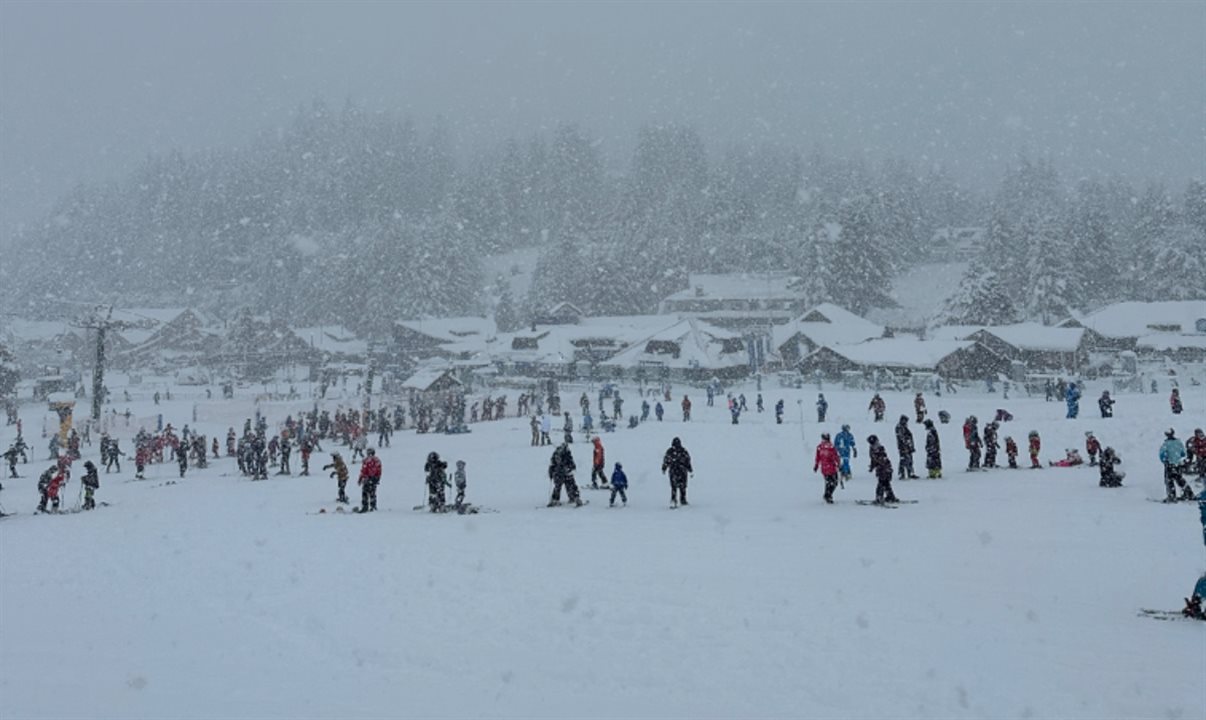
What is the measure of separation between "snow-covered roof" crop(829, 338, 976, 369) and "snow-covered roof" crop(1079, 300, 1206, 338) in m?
18.6

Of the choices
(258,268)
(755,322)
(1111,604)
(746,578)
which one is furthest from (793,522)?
(258,268)

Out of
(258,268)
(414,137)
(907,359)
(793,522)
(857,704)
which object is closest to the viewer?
(857,704)

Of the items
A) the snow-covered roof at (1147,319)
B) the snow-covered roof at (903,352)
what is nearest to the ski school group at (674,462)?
the snow-covered roof at (903,352)

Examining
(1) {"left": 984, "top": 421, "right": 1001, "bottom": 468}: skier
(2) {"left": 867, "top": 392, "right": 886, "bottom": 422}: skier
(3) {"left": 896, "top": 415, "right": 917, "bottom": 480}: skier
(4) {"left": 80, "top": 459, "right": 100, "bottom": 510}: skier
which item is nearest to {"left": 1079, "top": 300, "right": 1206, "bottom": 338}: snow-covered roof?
(2) {"left": 867, "top": 392, "right": 886, "bottom": 422}: skier

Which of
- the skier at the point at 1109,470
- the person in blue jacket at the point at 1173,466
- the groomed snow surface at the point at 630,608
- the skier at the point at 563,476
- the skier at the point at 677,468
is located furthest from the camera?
the skier at the point at 563,476

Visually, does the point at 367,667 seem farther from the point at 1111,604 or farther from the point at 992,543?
the point at 992,543

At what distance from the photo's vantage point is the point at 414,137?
5256 inches

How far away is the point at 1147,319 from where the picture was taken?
5341 cm

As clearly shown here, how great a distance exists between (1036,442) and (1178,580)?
952cm

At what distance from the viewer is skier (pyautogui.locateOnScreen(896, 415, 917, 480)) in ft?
54.6

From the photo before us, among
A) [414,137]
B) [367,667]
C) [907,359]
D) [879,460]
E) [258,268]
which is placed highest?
[414,137]

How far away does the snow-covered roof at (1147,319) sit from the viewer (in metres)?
51.9

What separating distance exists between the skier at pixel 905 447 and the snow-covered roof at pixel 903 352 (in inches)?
983

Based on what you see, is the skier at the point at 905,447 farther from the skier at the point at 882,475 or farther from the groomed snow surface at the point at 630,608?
the skier at the point at 882,475
